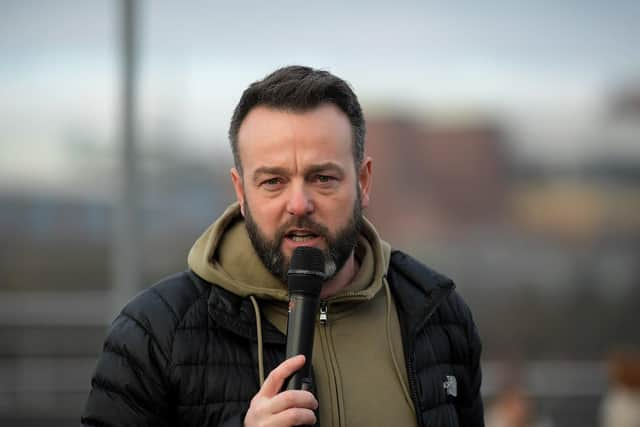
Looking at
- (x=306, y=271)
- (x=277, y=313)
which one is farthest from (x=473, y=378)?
(x=306, y=271)

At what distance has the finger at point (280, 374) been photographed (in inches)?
63.9

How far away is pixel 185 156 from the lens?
12.2 meters

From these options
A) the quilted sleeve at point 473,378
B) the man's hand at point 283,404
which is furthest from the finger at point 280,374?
the quilted sleeve at point 473,378

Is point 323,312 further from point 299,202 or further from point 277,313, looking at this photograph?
point 299,202

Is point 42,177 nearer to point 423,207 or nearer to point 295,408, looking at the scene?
point 423,207

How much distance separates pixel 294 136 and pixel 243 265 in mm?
279

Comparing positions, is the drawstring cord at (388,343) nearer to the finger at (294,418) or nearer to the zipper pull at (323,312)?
the zipper pull at (323,312)

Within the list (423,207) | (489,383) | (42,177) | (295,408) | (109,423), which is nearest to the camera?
(295,408)

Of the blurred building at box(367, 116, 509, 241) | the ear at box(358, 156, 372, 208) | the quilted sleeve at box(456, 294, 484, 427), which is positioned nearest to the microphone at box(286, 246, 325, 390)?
the ear at box(358, 156, 372, 208)

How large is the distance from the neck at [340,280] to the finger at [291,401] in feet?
1.46

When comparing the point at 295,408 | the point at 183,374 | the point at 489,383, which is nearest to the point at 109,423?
the point at 183,374

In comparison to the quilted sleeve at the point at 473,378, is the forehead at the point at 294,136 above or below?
above

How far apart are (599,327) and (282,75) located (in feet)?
37.6

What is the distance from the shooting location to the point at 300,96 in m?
1.98
